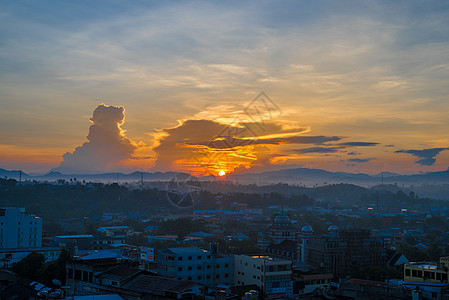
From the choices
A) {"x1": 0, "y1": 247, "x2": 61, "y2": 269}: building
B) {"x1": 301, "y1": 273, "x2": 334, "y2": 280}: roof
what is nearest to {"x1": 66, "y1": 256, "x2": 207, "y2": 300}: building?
{"x1": 301, "y1": 273, "x2": 334, "y2": 280}: roof

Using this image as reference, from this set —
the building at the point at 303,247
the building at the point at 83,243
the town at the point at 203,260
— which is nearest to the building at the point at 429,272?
the town at the point at 203,260

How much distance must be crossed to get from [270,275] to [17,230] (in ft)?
131

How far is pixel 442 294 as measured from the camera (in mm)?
28016

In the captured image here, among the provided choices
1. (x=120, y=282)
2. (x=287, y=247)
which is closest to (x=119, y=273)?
(x=120, y=282)

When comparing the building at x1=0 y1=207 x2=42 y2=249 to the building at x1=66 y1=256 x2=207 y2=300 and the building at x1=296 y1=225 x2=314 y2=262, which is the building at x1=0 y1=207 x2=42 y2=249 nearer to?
the building at x1=296 y1=225 x2=314 y2=262

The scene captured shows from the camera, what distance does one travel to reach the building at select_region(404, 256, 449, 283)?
35.5m

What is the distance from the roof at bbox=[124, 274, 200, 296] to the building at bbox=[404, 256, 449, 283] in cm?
1853

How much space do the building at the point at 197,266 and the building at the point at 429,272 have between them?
13121 millimetres

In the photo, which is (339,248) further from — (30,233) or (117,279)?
(30,233)

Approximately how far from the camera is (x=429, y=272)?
1451 inches

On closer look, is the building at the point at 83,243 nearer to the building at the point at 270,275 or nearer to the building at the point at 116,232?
the building at the point at 116,232

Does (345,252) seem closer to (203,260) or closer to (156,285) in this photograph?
(203,260)

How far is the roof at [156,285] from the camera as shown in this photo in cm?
2570

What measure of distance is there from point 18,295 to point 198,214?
104m
